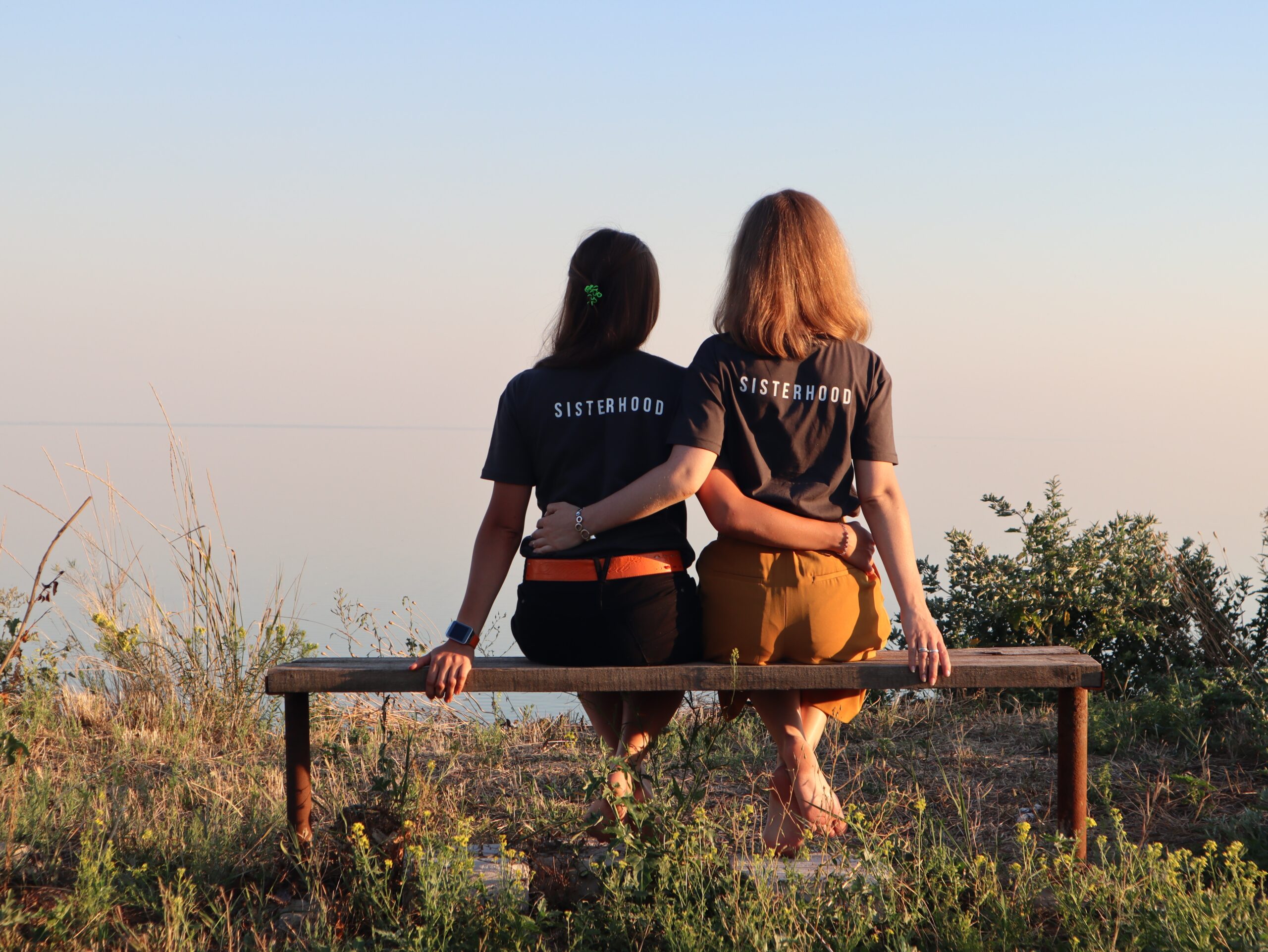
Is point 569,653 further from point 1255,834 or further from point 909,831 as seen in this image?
point 1255,834

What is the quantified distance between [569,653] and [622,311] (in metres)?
1.01

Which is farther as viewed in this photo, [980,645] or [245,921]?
[980,645]

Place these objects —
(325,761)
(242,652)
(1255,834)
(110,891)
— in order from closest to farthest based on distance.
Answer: (110,891), (1255,834), (325,761), (242,652)

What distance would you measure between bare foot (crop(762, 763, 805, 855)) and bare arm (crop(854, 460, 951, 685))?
497 mm

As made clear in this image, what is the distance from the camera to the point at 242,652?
206 inches

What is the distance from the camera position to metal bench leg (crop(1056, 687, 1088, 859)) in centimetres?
318

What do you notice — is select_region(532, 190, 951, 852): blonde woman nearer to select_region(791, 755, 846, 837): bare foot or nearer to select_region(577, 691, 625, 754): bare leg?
select_region(791, 755, 846, 837): bare foot

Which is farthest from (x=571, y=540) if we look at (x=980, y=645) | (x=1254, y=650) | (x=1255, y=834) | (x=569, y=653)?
(x=1254, y=650)

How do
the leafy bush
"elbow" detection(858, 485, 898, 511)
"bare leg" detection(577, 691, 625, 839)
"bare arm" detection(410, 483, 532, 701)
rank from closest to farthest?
"bare arm" detection(410, 483, 532, 701), "elbow" detection(858, 485, 898, 511), "bare leg" detection(577, 691, 625, 839), the leafy bush

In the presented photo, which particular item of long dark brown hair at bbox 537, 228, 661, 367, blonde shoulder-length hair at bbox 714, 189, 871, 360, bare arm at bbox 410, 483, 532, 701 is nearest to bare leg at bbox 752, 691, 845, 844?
bare arm at bbox 410, 483, 532, 701

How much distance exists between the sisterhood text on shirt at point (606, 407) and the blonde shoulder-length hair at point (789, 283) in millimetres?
336

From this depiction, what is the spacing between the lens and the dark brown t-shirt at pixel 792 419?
318cm

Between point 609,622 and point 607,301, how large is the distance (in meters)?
0.94

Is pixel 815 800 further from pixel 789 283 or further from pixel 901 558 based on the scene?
pixel 789 283
